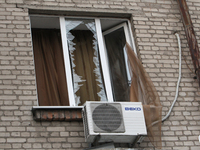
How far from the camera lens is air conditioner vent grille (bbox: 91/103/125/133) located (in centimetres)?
475

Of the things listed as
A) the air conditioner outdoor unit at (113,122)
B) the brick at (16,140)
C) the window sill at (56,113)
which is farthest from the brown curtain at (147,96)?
the brick at (16,140)

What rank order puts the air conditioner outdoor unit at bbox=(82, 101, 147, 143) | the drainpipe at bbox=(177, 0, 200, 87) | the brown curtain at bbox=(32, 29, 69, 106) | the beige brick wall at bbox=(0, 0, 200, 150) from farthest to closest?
the drainpipe at bbox=(177, 0, 200, 87)
the brown curtain at bbox=(32, 29, 69, 106)
the beige brick wall at bbox=(0, 0, 200, 150)
the air conditioner outdoor unit at bbox=(82, 101, 147, 143)

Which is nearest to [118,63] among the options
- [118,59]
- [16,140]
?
[118,59]

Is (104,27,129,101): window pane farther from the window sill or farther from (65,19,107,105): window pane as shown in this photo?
the window sill

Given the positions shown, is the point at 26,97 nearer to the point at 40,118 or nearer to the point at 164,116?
the point at 40,118

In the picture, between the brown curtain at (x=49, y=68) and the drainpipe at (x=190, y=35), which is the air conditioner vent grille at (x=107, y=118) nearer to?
the brown curtain at (x=49, y=68)

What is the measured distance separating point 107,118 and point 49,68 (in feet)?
4.71

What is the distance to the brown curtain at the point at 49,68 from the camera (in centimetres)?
556

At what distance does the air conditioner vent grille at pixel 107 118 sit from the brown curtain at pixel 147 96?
434 mm

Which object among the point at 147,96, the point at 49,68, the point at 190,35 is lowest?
the point at 147,96

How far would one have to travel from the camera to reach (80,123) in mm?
5133

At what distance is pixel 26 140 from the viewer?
482 centimetres

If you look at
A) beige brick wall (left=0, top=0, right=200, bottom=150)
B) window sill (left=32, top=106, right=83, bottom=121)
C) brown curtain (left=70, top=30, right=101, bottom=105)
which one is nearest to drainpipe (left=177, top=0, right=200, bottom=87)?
beige brick wall (left=0, top=0, right=200, bottom=150)

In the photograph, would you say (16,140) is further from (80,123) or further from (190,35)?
(190,35)
